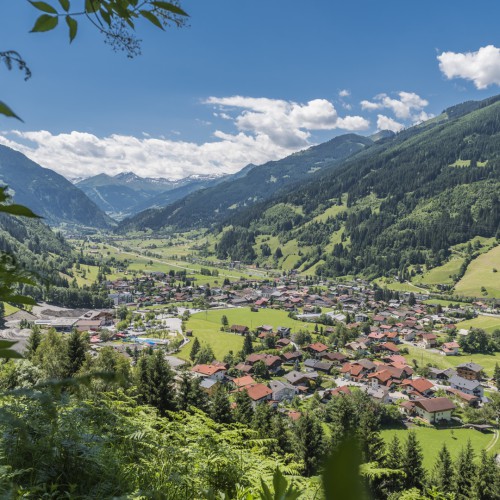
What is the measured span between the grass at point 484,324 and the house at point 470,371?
22.9m

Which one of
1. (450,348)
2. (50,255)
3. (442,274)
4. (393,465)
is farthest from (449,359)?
(50,255)

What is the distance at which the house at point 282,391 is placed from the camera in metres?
47.3

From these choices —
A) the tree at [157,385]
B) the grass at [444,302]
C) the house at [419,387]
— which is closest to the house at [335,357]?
the house at [419,387]

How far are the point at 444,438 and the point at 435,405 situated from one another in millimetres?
5255

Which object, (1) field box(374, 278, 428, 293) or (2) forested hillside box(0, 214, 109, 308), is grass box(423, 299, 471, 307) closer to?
(1) field box(374, 278, 428, 293)

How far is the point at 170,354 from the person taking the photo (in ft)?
190

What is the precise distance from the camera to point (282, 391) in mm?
47938

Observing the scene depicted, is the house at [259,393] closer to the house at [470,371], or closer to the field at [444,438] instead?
the field at [444,438]

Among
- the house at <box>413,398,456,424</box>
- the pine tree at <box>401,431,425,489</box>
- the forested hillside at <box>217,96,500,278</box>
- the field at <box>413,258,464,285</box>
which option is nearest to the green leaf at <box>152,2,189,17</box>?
the pine tree at <box>401,431,425,489</box>

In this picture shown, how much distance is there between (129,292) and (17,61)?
387 ft

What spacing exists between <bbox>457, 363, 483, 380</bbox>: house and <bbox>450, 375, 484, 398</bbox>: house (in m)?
2.49

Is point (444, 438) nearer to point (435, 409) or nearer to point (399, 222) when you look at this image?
point (435, 409)

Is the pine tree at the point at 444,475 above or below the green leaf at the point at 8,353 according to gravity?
below

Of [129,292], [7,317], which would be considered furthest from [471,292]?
[7,317]
